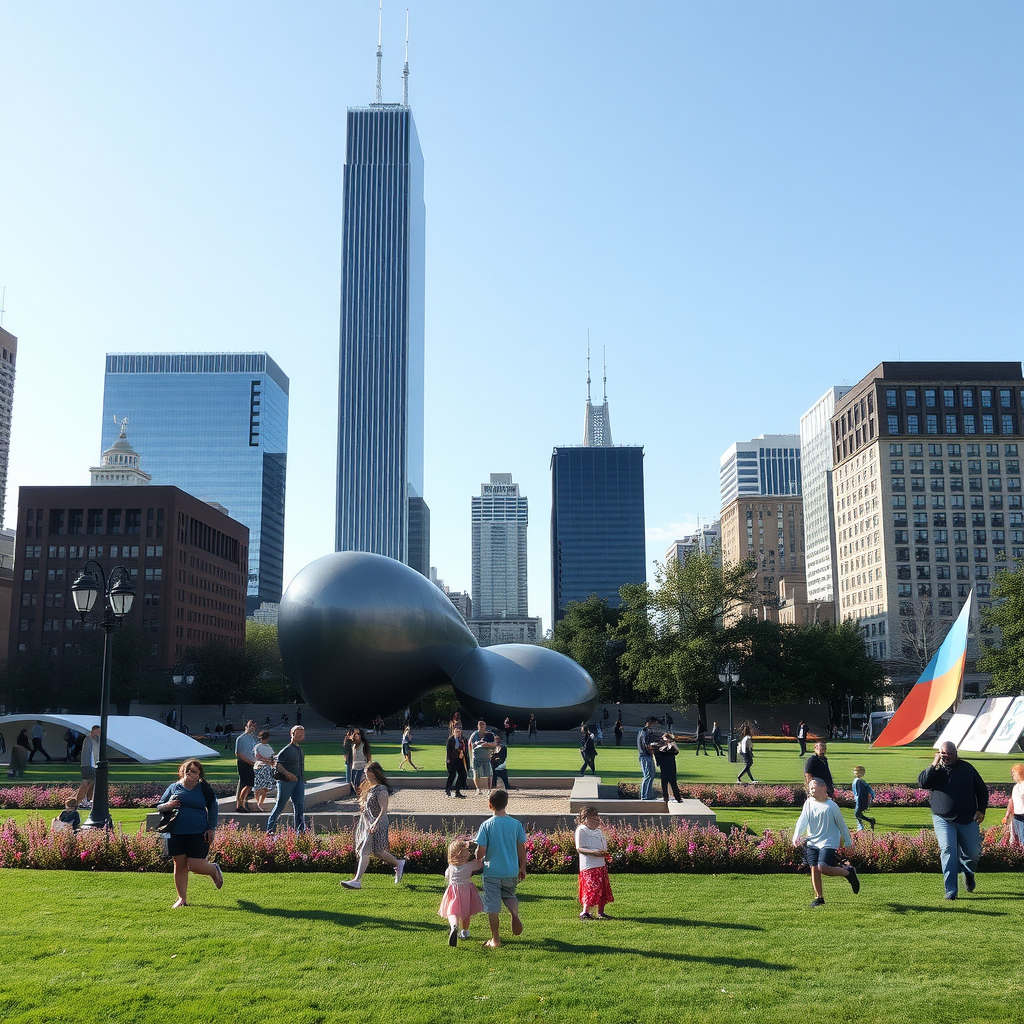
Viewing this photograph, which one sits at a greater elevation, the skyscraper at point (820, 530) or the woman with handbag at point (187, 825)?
the skyscraper at point (820, 530)

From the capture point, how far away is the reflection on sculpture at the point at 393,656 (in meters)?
43.7

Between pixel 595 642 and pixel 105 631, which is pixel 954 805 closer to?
pixel 105 631

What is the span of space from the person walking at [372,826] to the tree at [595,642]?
198 feet

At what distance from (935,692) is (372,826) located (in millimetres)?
28519

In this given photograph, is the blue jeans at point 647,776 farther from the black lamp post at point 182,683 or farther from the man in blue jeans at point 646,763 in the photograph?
the black lamp post at point 182,683

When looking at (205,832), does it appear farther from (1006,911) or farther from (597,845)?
(1006,911)

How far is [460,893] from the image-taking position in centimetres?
887

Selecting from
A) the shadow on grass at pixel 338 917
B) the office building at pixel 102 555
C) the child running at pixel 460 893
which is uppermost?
the office building at pixel 102 555

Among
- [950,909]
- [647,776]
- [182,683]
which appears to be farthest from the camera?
[182,683]

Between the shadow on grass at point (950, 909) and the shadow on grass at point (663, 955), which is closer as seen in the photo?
the shadow on grass at point (663, 955)

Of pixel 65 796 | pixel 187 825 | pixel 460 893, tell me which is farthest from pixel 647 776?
pixel 65 796

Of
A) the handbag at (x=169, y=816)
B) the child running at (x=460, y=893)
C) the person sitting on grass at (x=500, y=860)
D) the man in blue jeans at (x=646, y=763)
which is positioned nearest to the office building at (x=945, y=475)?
the man in blue jeans at (x=646, y=763)

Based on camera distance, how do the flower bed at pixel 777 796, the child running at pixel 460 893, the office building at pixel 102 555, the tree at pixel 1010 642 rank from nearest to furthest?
the child running at pixel 460 893
the flower bed at pixel 777 796
the tree at pixel 1010 642
the office building at pixel 102 555

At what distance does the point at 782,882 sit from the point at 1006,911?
8.60 ft
